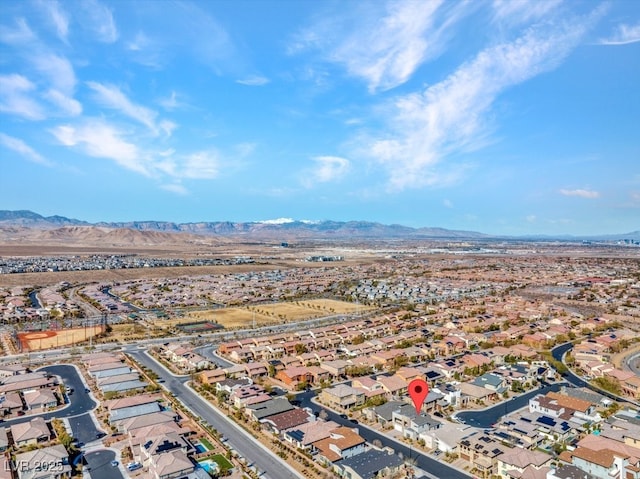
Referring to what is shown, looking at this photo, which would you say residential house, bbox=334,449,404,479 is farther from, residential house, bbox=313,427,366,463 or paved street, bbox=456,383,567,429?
paved street, bbox=456,383,567,429

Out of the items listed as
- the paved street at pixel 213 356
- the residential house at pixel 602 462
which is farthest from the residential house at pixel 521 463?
the paved street at pixel 213 356

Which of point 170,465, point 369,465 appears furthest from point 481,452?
point 170,465

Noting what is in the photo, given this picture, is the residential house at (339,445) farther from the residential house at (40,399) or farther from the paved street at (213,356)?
the residential house at (40,399)

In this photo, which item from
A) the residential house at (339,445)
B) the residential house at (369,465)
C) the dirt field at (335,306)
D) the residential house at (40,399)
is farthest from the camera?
the dirt field at (335,306)

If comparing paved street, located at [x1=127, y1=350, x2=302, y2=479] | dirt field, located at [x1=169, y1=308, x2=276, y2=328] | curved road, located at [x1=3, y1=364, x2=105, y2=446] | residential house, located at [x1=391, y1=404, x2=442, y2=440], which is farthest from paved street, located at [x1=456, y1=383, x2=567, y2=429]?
dirt field, located at [x1=169, y1=308, x2=276, y2=328]

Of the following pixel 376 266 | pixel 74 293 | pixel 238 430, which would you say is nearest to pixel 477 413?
pixel 238 430

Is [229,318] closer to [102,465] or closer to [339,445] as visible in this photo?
[102,465]
